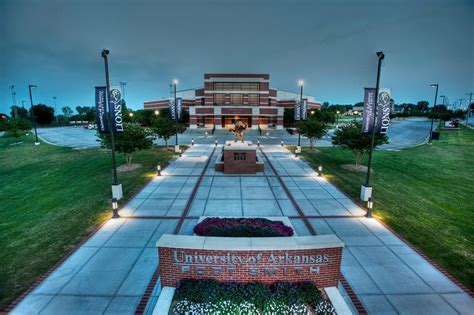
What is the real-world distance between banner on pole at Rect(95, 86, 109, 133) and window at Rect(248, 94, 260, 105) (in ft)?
162

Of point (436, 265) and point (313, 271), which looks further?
point (436, 265)

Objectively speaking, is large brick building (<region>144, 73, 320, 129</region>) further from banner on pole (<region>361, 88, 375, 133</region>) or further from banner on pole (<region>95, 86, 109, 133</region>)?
banner on pole (<region>95, 86, 109, 133</region>)

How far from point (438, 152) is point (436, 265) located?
100ft

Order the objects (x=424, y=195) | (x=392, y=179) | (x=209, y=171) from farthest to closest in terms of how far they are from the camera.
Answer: (x=209, y=171) < (x=392, y=179) < (x=424, y=195)

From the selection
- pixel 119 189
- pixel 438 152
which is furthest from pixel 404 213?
pixel 438 152

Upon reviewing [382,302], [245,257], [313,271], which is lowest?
[382,302]

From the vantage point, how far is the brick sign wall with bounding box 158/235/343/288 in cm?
684

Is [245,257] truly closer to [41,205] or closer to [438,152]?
[41,205]

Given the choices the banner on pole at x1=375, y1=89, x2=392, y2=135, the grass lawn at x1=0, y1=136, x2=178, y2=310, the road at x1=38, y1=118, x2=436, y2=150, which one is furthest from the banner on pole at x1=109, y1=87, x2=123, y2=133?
the road at x1=38, y1=118, x2=436, y2=150

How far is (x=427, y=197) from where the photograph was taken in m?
15.6

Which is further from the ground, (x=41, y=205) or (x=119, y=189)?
(x=119, y=189)

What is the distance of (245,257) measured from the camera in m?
6.84

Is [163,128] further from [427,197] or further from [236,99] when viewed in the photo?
[236,99]

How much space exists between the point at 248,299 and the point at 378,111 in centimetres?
1206
